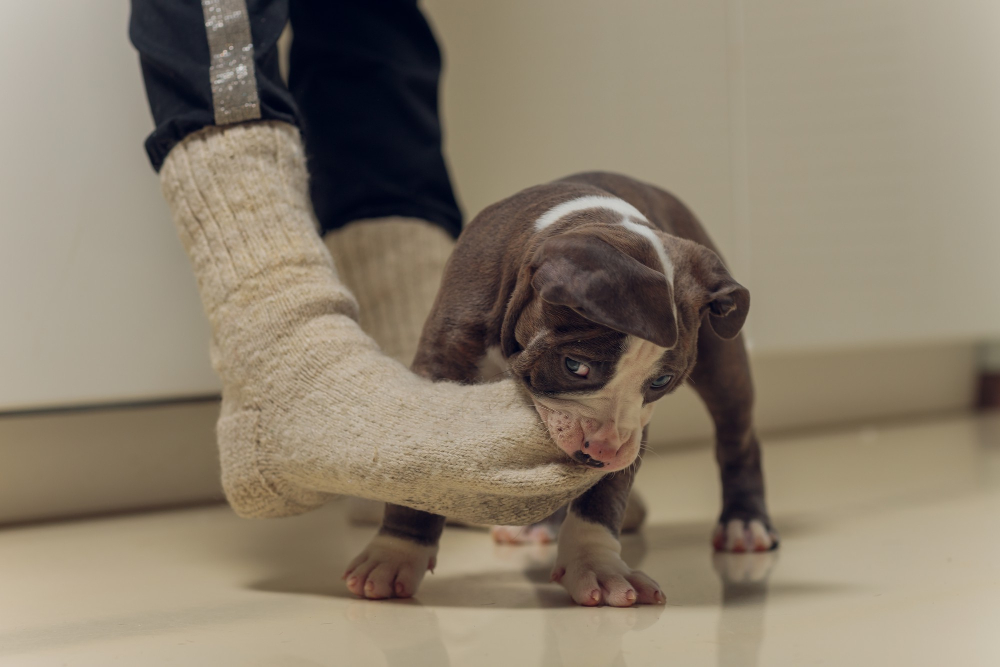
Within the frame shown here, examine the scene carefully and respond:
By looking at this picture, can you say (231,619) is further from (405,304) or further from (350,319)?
Result: (405,304)

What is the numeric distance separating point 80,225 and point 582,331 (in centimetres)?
118

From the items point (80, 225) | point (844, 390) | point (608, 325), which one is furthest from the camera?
point (844, 390)

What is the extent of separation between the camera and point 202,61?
1.34 metres

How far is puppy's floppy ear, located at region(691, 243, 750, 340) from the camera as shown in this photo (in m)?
1.20

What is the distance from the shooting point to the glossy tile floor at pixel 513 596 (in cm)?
100

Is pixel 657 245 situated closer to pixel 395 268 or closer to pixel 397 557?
pixel 397 557

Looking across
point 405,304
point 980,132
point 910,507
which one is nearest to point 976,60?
point 980,132

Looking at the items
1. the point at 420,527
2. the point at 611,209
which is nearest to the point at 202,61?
the point at 611,209

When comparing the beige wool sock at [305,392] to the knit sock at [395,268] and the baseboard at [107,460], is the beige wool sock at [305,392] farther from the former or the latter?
the baseboard at [107,460]

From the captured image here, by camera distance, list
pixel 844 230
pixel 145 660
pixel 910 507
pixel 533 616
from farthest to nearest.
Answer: pixel 844 230, pixel 910 507, pixel 533 616, pixel 145 660

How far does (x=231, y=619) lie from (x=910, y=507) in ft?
4.42

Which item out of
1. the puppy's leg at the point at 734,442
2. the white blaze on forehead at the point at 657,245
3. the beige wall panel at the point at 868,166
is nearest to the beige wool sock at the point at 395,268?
the puppy's leg at the point at 734,442

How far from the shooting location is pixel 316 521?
6.18ft

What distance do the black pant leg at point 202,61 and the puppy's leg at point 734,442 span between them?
772 mm
